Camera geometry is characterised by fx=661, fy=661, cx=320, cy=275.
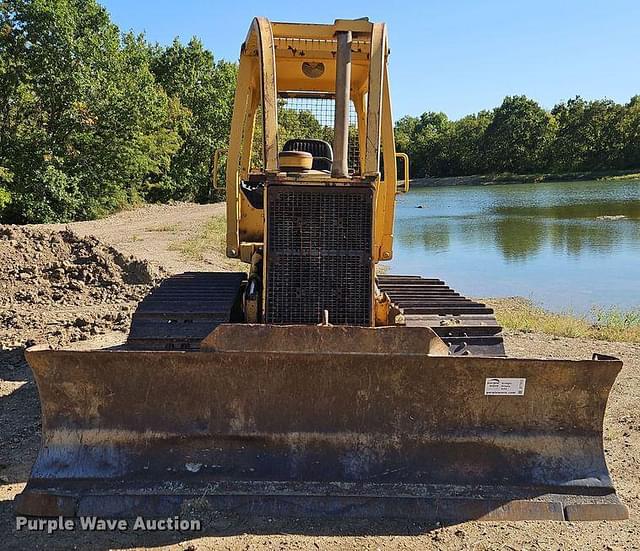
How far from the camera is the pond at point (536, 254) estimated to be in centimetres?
1403

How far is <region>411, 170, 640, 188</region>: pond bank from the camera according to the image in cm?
7606

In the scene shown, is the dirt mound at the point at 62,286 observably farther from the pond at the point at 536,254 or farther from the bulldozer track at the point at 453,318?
the pond at the point at 536,254

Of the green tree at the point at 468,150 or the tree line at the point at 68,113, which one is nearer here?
the tree line at the point at 68,113

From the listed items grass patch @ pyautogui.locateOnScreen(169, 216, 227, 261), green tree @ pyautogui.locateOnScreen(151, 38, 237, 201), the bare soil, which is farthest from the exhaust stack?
green tree @ pyautogui.locateOnScreen(151, 38, 237, 201)

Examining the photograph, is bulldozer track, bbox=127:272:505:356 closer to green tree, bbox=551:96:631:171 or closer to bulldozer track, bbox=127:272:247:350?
bulldozer track, bbox=127:272:247:350

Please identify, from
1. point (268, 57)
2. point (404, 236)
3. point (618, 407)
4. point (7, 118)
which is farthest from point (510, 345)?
point (7, 118)

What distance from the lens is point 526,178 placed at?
3280 inches

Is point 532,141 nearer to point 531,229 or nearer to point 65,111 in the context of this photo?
point 531,229

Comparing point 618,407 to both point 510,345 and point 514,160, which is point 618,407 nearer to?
point 510,345

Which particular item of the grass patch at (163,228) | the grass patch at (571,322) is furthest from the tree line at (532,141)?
the grass patch at (571,322)

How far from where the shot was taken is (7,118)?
22297 millimetres

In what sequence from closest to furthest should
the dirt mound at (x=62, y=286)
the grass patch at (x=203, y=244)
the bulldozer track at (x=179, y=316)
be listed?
the bulldozer track at (x=179, y=316) → the dirt mound at (x=62, y=286) → the grass patch at (x=203, y=244)

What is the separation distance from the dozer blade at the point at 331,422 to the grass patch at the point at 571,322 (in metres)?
5.14

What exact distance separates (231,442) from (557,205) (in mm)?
38853
